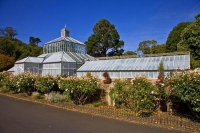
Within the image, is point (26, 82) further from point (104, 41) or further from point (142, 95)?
point (104, 41)

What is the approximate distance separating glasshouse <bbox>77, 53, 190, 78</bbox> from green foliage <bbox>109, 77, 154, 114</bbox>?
28.4 ft

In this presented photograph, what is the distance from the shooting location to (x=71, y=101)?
35.3 feet

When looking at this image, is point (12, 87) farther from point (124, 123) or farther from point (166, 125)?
point (166, 125)

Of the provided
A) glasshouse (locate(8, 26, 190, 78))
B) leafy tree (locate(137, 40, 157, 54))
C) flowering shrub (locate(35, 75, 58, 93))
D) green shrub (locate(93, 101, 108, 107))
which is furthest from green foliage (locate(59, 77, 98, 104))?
leafy tree (locate(137, 40, 157, 54))

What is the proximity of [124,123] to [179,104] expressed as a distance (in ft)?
9.71

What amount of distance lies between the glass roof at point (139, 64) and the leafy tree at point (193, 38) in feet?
3.45

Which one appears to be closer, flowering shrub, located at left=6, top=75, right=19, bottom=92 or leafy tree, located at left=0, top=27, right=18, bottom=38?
flowering shrub, located at left=6, top=75, right=19, bottom=92

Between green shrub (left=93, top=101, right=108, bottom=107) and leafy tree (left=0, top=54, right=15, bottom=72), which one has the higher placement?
leafy tree (left=0, top=54, right=15, bottom=72)

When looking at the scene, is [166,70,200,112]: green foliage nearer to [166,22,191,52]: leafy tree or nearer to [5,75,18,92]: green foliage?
[5,75,18,92]: green foliage

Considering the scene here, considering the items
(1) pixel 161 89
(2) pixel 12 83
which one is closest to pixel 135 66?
(1) pixel 161 89

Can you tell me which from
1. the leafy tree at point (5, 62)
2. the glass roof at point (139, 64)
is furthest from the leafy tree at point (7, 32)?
the glass roof at point (139, 64)

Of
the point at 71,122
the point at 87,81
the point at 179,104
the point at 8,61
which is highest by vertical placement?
the point at 8,61

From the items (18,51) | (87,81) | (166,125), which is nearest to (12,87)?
(87,81)

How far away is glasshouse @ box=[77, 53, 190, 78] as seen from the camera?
18022 mm
